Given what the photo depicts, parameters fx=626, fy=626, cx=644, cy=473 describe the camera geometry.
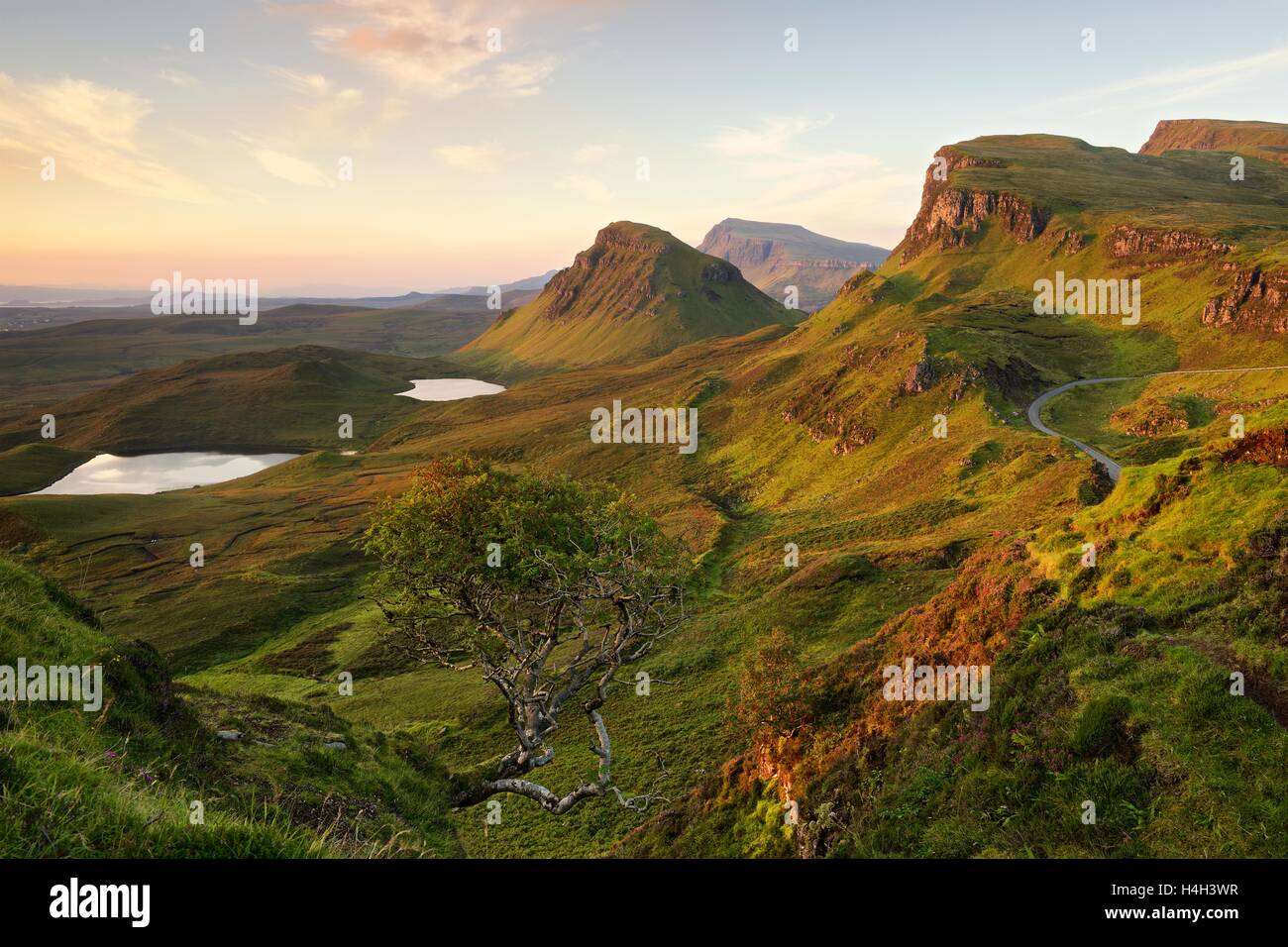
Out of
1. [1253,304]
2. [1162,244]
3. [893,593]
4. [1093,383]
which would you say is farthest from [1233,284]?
[893,593]

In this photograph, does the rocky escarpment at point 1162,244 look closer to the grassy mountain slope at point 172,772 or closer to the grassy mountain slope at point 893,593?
the grassy mountain slope at point 893,593

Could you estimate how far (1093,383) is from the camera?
116750 millimetres

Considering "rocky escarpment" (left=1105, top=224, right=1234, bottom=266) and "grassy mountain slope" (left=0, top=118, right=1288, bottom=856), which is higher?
"rocky escarpment" (left=1105, top=224, right=1234, bottom=266)

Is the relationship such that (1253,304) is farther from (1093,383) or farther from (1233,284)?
(1093,383)

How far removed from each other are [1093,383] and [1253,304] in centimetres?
4209

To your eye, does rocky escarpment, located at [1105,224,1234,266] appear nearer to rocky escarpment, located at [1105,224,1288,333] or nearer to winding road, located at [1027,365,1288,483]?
rocky escarpment, located at [1105,224,1288,333]

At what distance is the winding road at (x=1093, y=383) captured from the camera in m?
71.9

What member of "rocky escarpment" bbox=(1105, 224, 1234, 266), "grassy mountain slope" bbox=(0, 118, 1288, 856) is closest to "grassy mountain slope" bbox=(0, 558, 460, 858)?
"grassy mountain slope" bbox=(0, 118, 1288, 856)

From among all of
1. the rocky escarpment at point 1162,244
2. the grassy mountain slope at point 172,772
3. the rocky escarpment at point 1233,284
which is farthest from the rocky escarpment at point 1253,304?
the grassy mountain slope at point 172,772

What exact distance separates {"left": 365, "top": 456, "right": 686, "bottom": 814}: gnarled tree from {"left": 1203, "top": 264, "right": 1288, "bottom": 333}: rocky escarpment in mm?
151468

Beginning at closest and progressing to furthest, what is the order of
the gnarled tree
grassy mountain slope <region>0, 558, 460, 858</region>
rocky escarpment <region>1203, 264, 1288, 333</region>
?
grassy mountain slope <region>0, 558, 460, 858</region>
the gnarled tree
rocky escarpment <region>1203, 264, 1288, 333</region>

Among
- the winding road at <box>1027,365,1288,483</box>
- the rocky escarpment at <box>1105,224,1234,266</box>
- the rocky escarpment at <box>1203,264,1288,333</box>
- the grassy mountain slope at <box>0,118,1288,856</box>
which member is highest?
the rocky escarpment at <box>1105,224,1234,266</box>

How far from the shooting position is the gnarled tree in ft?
84.2
